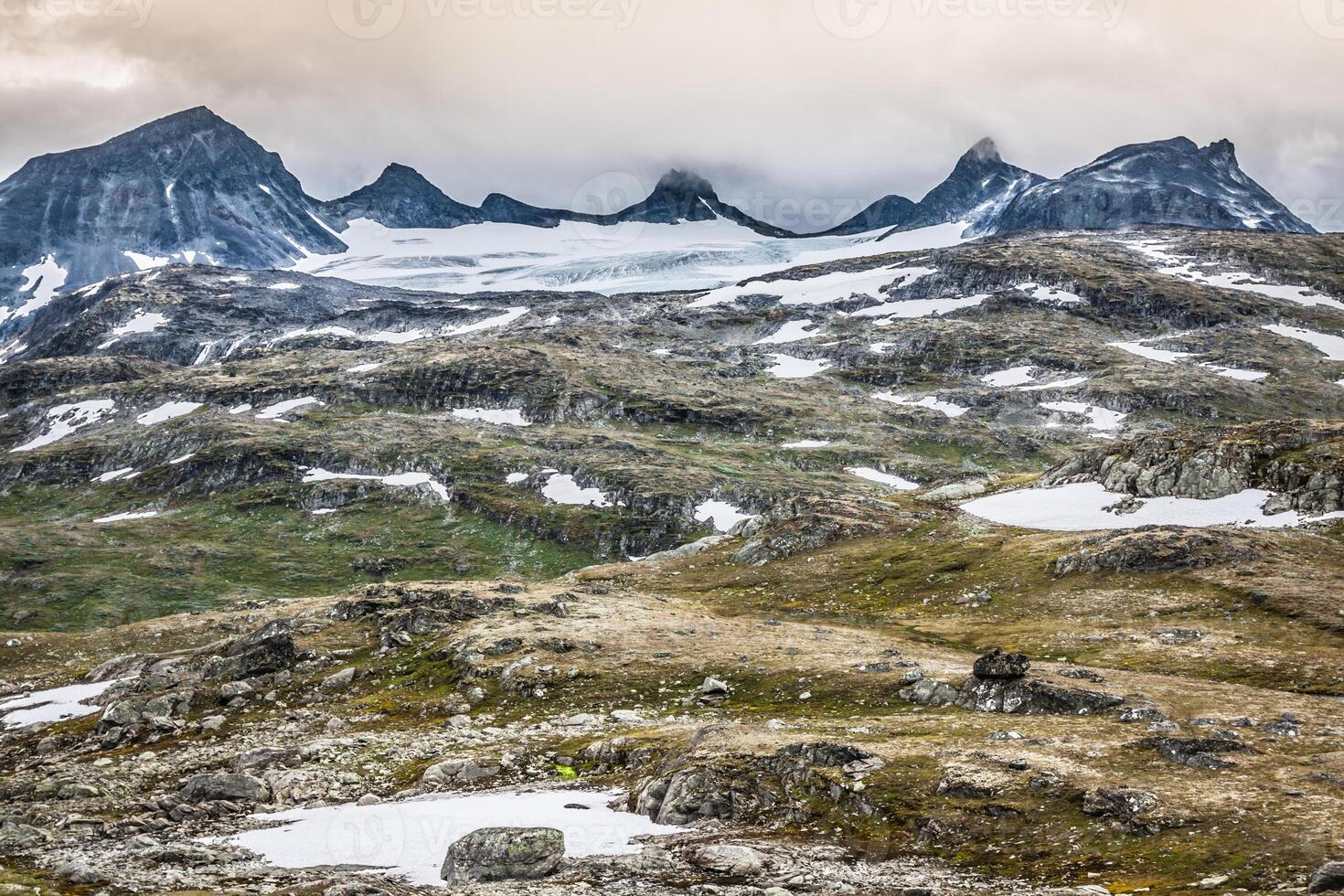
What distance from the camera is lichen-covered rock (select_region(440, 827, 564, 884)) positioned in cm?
2431

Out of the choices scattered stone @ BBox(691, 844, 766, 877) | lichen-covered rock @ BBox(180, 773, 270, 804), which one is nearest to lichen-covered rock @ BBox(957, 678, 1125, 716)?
scattered stone @ BBox(691, 844, 766, 877)

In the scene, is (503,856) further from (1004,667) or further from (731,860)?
(1004,667)

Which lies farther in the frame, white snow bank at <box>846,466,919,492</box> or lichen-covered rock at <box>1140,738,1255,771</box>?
white snow bank at <box>846,466,919,492</box>

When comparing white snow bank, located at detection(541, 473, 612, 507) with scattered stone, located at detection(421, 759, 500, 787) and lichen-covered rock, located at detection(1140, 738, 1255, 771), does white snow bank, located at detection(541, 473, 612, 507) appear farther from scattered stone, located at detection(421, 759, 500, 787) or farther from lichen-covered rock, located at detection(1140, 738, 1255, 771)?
lichen-covered rock, located at detection(1140, 738, 1255, 771)

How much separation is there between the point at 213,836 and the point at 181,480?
189530mm

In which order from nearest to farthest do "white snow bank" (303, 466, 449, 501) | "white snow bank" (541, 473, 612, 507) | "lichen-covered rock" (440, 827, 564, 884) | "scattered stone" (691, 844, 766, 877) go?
"scattered stone" (691, 844, 766, 877) < "lichen-covered rock" (440, 827, 564, 884) < "white snow bank" (541, 473, 612, 507) < "white snow bank" (303, 466, 449, 501)

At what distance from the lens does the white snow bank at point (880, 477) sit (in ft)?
575

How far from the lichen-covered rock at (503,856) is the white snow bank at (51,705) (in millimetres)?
39848

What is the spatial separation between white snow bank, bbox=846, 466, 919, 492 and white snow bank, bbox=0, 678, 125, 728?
470 feet

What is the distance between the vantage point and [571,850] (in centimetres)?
2620

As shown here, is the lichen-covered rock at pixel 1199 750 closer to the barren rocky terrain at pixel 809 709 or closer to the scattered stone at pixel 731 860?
the barren rocky terrain at pixel 809 709

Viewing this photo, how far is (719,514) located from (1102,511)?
84.7 m

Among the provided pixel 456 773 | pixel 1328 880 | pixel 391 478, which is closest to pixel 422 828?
pixel 456 773

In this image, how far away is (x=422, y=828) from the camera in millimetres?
29156
